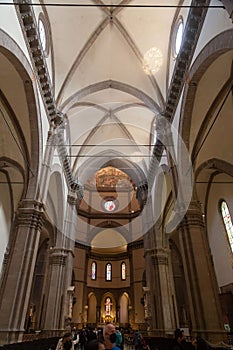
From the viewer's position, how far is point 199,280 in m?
7.63

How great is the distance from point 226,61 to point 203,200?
8536 millimetres

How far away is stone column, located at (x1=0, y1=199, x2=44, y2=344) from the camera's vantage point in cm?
685

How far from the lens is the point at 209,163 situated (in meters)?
11.0

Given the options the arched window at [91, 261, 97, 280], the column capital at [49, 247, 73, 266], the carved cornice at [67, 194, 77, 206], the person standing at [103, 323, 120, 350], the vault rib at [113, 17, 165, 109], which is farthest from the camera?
the arched window at [91, 261, 97, 280]

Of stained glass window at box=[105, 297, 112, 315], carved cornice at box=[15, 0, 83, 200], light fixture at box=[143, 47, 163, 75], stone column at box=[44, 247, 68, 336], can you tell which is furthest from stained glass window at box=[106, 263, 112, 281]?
light fixture at box=[143, 47, 163, 75]

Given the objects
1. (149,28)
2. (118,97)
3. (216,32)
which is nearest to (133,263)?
(118,97)

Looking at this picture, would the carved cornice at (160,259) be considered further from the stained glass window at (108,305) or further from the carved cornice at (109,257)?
the stained glass window at (108,305)

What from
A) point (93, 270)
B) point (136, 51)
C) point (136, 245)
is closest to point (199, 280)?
point (136, 51)

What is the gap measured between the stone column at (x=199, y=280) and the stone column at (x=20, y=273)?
15.2ft

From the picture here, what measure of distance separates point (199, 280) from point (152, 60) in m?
8.97

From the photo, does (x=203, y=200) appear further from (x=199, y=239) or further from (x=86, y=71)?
(x=86, y=71)

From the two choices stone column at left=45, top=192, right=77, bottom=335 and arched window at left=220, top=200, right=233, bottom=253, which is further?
arched window at left=220, top=200, right=233, bottom=253

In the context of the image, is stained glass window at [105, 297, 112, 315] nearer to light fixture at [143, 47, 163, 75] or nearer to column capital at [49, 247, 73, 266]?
column capital at [49, 247, 73, 266]

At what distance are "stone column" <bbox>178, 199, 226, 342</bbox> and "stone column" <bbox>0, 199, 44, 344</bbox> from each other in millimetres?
4630
